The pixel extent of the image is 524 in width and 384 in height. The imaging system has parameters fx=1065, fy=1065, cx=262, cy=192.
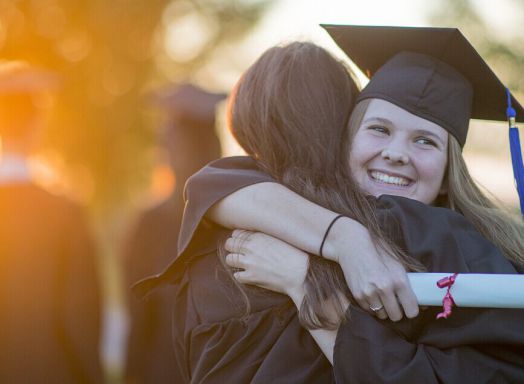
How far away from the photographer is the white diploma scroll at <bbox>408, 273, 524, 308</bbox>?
2422 millimetres

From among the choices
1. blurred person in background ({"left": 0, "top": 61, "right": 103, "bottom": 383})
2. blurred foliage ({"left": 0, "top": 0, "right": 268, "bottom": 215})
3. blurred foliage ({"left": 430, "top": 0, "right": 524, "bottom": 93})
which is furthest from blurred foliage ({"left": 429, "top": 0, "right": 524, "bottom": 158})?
blurred foliage ({"left": 0, "top": 0, "right": 268, "bottom": 215})

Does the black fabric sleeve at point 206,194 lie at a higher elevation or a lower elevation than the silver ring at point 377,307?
higher

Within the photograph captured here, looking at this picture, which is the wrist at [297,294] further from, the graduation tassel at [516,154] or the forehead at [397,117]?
the graduation tassel at [516,154]

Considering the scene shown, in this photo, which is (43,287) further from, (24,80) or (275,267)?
(275,267)

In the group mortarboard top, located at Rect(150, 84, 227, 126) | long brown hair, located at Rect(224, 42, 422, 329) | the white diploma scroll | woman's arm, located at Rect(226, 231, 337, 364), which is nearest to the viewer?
the white diploma scroll

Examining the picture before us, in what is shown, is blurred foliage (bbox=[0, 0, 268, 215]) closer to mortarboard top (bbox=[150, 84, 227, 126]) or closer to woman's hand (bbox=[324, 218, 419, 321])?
mortarboard top (bbox=[150, 84, 227, 126])

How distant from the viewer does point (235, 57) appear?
15000mm

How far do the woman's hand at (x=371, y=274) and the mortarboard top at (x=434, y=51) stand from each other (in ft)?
2.36

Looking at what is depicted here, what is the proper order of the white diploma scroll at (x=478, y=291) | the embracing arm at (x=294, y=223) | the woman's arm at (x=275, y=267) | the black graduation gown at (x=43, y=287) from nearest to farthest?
1. the white diploma scroll at (x=478, y=291)
2. the embracing arm at (x=294, y=223)
3. the woman's arm at (x=275, y=267)
4. the black graduation gown at (x=43, y=287)

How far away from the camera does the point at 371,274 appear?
2.53m

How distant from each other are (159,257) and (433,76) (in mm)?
2121

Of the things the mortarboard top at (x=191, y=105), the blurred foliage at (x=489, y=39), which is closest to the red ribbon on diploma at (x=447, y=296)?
the mortarboard top at (x=191, y=105)

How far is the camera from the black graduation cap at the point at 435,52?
3.04 meters

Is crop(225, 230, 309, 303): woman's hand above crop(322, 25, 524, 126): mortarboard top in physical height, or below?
below
